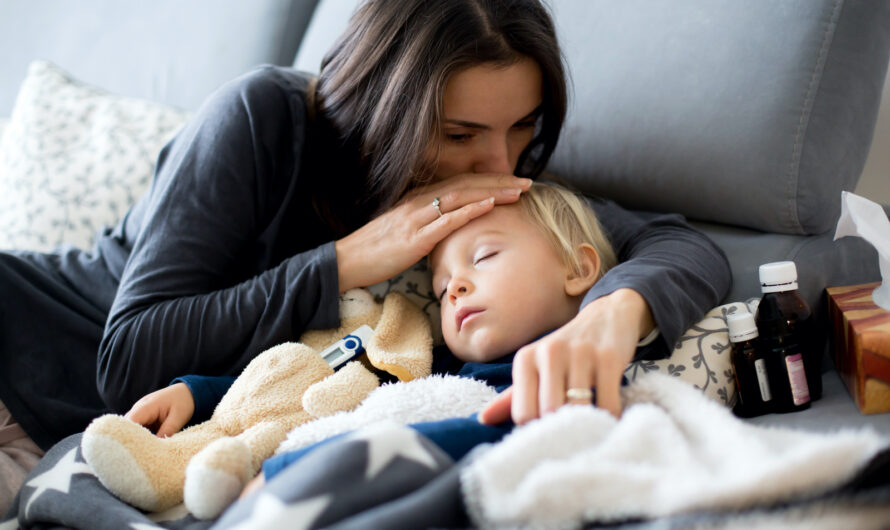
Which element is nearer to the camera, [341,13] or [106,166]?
[106,166]

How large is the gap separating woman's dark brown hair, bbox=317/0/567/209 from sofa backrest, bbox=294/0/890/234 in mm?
142

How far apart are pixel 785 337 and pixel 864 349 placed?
91mm

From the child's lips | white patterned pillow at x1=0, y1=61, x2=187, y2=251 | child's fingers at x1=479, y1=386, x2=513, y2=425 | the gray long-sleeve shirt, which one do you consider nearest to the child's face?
the child's lips

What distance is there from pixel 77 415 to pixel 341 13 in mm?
1077

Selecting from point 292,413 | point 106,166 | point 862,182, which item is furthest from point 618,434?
point 106,166

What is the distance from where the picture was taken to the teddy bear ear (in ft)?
3.33

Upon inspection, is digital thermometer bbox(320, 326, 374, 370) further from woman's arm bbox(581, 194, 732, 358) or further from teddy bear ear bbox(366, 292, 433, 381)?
woman's arm bbox(581, 194, 732, 358)

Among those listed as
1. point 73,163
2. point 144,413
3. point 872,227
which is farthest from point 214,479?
point 73,163

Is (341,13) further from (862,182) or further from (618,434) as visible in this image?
(618,434)

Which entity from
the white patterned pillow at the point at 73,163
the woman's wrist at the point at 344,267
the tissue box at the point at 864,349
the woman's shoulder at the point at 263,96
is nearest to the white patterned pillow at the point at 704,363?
the tissue box at the point at 864,349

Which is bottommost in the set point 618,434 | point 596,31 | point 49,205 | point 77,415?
point 77,415

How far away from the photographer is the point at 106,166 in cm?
157

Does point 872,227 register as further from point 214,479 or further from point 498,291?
point 214,479

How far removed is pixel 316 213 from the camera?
1.22 metres
